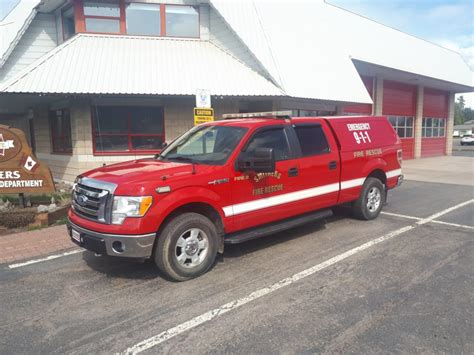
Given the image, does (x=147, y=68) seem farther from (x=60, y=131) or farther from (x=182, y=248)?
(x=182, y=248)

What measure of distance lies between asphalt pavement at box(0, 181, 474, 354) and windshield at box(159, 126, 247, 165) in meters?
1.44

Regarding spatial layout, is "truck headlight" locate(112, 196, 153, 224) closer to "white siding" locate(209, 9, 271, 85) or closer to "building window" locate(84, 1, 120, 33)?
"white siding" locate(209, 9, 271, 85)

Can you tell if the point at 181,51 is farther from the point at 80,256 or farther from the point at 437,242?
the point at 437,242

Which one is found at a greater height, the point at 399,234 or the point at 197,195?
the point at 197,195

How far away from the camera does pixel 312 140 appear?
5.88m

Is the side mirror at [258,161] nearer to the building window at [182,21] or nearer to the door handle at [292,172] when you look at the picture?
the door handle at [292,172]

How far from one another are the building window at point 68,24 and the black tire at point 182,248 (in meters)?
11.5

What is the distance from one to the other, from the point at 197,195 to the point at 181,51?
9.64 meters

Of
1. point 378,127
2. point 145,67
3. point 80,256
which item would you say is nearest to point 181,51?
point 145,67

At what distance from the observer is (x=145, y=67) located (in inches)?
456

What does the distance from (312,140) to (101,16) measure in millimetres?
10174

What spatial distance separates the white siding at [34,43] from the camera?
42.9 ft

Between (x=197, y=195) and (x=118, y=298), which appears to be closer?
(x=118, y=298)

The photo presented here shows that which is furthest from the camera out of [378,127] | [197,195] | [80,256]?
[378,127]
